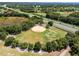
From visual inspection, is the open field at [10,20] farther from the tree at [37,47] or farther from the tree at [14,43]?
the tree at [37,47]

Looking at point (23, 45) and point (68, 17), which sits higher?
point (68, 17)

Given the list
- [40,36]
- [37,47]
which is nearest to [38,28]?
[40,36]

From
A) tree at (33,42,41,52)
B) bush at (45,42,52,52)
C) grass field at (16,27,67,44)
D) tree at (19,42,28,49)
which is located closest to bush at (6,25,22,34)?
grass field at (16,27,67,44)

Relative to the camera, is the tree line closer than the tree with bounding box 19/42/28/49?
No

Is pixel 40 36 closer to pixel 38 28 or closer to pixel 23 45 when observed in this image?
pixel 38 28

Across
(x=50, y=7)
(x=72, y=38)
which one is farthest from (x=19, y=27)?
(x=72, y=38)

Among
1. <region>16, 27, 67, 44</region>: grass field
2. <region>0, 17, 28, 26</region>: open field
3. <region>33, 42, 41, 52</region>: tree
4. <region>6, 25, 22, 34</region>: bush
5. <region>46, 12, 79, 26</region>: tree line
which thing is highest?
<region>46, 12, 79, 26</region>: tree line

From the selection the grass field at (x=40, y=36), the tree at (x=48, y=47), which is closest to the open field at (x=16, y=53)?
the tree at (x=48, y=47)

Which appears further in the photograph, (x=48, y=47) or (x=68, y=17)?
(x=68, y=17)

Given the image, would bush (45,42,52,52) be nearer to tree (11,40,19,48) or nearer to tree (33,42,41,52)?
tree (33,42,41,52)
